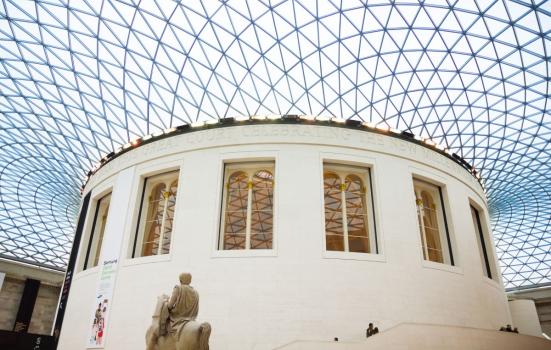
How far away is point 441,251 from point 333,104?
13549 mm

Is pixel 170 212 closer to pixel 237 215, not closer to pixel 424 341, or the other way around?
pixel 237 215

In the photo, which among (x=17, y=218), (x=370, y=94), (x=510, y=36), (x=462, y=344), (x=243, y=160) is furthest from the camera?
(x=17, y=218)

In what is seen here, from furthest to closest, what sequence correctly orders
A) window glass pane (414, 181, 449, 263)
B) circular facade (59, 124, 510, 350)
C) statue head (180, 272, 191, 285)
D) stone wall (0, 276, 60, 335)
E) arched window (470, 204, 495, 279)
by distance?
stone wall (0, 276, 60, 335), arched window (470, 204, 495, 279), window glass pane (414, 181, 449, 263), circular facade (59, 124, 510, 350), statue head (180, 272, 191, 285)

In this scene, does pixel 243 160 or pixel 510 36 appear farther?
pixel 510 36

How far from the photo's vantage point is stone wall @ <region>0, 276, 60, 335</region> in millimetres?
39812

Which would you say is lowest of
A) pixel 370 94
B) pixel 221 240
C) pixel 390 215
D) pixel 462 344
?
pixel 462 344

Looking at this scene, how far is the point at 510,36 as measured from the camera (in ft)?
76.2

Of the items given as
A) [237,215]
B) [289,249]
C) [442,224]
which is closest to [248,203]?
[289,249]

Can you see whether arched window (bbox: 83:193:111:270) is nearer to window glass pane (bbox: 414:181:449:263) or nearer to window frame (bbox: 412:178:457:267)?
window frame (bbox: 412:178:457:267)

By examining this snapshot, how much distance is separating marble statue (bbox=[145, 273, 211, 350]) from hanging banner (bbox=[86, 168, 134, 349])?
8926mm

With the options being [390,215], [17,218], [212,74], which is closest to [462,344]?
[390,215]

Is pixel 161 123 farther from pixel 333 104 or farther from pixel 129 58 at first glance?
pixel 333 104

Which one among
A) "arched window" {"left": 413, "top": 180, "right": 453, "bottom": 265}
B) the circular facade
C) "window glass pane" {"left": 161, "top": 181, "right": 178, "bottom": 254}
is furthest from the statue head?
"arched window" {"left": 413, "top": 180, "right": 453, "bottom": 265}

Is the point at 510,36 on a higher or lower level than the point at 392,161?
higher
